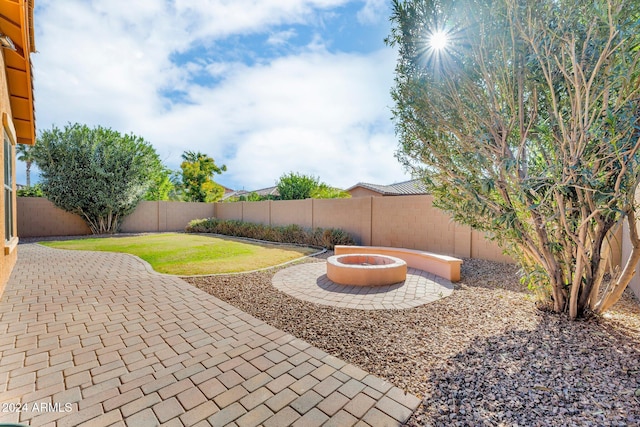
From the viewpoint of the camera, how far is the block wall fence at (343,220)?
8734 millimetres

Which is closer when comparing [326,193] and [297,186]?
[326,193]

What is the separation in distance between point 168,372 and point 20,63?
24.4 ft

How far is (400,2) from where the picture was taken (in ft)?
13.4

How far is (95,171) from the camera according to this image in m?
15.7

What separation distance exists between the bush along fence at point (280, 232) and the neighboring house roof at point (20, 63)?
918cm

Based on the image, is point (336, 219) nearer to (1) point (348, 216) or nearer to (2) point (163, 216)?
(1) point (348, 216)

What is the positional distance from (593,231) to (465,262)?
4582 mm

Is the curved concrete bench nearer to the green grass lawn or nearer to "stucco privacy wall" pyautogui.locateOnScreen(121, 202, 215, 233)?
the green grass lawn

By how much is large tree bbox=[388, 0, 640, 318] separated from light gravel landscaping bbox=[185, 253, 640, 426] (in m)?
0.77

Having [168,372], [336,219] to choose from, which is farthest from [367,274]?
[336,219]

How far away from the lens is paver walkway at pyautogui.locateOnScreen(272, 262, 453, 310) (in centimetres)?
490

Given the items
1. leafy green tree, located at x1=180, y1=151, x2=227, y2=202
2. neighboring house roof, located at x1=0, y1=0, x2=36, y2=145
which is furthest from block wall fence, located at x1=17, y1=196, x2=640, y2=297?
neighboring house roof, located at x1=0, y1=0, x2=36, y2=145

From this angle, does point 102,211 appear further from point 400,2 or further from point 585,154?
point 585,154

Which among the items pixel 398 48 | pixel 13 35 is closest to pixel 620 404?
pixel 398 48
